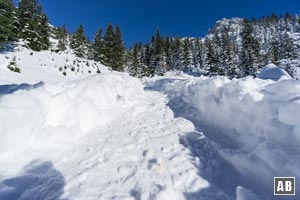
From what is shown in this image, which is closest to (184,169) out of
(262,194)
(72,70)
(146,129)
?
(262,194)

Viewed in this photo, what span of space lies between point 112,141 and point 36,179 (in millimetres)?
1739

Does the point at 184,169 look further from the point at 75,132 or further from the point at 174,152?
the point at 75,132

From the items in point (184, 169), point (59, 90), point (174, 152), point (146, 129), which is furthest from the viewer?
point (59, 90)

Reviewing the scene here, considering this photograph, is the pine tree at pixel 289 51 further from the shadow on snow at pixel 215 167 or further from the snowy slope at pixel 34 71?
the shadow on snow at pixel 215 167

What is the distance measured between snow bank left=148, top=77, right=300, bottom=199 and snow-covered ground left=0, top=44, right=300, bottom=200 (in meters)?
0.02

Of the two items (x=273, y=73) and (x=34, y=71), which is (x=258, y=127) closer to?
(x=273, y=73)

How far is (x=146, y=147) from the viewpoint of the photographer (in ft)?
14.4

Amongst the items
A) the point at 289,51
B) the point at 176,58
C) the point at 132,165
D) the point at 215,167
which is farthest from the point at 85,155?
the point at 289,51

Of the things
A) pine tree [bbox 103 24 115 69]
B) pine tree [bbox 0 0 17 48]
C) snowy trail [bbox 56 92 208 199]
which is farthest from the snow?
pine tree [bbox 103 24 115 69]

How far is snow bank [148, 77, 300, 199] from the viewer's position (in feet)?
10.0

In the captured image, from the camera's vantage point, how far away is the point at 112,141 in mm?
4730

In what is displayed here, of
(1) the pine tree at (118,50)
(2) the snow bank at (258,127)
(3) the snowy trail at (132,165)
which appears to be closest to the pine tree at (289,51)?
(1) the pine tree at (118,50)

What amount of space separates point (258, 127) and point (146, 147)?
7.28 feet

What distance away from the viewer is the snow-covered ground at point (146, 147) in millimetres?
3025
